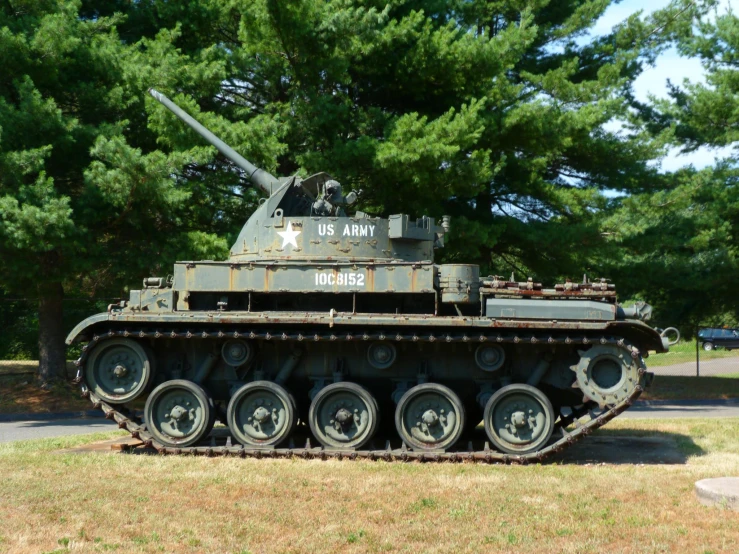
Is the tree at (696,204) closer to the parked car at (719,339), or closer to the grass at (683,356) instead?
the grass at (683,356)

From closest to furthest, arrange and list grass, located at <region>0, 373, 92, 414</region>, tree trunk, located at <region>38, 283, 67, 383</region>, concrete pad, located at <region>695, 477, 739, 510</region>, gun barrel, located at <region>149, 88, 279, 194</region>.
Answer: concrete pad, located at <region>695, 477, 739, 510</region>, gun barrel, located at <region>149, 88, 279, 194</region>, grass, located at <region>0, 373, 92, 414</region>, tree trunk, located at <region>38, 283, 67, 383</region>

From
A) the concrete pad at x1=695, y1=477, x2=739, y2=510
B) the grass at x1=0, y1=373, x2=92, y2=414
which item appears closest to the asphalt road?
the grass at x1=0, y1=373, x2=92, y2=414

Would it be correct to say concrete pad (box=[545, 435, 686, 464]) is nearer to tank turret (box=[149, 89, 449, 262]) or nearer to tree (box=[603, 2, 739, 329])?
tank turret (box=[149, 89, 449, 262])

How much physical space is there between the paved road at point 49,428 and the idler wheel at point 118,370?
340cm

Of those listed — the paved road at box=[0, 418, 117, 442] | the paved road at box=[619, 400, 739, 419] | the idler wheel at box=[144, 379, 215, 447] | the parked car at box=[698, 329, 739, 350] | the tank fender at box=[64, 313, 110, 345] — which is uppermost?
the parked car at box=[698, 329, 739, 350]

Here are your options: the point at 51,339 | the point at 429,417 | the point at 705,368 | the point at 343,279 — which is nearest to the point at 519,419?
the point at 429,417

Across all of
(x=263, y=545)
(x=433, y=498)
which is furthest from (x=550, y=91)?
(x=263, y=545)

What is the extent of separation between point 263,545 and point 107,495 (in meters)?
2.82

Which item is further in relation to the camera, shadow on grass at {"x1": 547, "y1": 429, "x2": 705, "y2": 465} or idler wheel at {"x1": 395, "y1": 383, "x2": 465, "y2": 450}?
shadow on grass at {"x1": 547, "y1": 429, "x2": 705, "y2": 465}

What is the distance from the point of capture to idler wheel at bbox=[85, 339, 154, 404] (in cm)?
1384

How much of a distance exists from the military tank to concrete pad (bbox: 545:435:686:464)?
1.55ft

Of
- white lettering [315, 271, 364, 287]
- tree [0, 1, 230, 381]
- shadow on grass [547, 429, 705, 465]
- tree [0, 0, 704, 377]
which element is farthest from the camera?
tree [0, 0, 704, 377]

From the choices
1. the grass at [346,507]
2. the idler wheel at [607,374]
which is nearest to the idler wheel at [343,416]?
the grass at [346,507]

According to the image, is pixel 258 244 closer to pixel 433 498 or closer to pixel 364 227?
pixel 364 227
